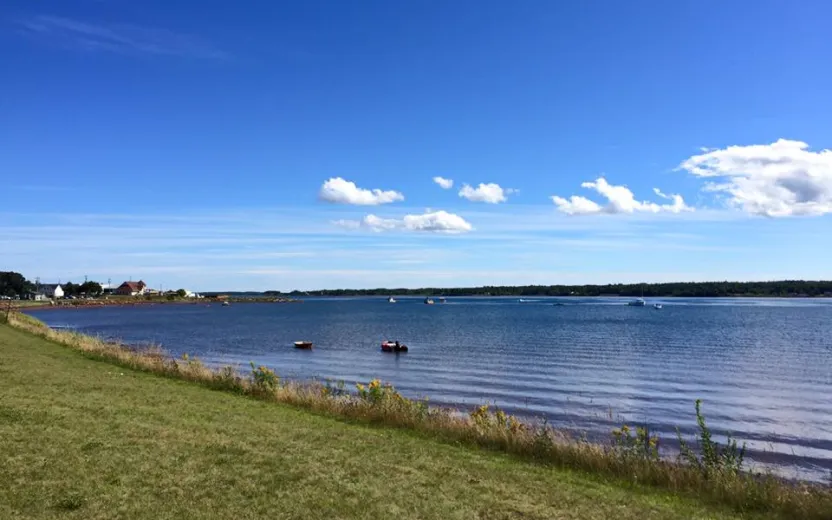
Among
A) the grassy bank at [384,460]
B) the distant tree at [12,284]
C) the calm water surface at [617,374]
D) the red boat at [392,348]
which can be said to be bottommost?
the calm water surface at [617,374]

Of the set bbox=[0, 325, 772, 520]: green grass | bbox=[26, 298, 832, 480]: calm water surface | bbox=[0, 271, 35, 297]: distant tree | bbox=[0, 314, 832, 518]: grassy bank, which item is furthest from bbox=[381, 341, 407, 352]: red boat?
bbox=[0, 271, 35, 297]: distant tree

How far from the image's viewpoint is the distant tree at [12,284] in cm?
17188

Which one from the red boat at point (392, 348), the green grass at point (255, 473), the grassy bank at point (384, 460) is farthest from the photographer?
the red boat at point (392, 348)

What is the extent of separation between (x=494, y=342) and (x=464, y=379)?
23.6 m

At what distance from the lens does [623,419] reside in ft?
68.7

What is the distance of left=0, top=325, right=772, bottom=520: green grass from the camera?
6996 millimetres

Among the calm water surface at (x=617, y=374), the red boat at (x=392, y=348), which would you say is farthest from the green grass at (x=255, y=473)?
the red boat at (x=392, y=348)

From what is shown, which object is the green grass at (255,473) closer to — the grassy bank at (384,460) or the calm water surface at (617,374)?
the grassy bank at (384,460)

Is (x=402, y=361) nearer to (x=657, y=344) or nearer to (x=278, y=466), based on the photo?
(x=657, y=344)

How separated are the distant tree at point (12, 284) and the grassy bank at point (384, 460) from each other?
18727cm

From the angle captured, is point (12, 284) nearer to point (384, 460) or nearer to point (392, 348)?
point (392, 348)

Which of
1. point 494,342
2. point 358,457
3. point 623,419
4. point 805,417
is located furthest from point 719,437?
point 494,342

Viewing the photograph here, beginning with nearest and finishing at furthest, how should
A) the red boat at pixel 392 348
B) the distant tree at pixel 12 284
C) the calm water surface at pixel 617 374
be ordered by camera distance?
the calm water surface at pixel 617 374
the red boat at pixel 392 348
the distant tree at pixel 12 284

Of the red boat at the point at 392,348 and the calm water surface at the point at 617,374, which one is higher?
the red boat at the point at 392,348
